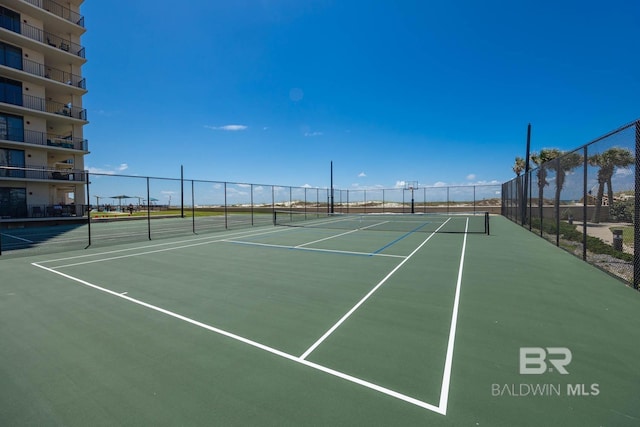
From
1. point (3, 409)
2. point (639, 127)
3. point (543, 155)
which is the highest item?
point (543, 155)

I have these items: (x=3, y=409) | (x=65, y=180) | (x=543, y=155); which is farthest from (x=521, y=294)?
(x=65, y=180)

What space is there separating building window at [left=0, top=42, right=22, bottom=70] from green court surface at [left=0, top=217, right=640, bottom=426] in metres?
29.3

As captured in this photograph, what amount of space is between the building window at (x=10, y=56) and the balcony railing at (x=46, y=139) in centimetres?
543

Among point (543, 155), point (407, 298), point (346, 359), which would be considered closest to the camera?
point (346, 359)

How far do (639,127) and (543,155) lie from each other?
1116 inches

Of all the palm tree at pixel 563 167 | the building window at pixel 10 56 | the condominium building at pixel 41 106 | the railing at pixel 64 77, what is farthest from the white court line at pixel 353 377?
the railing at pixel 64 77

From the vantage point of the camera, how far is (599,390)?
265cm

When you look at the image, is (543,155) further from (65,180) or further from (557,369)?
(65,180)

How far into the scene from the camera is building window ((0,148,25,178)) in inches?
949

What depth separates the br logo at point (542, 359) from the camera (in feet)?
A: 9.78

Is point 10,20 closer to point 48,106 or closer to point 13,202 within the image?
point 48,106

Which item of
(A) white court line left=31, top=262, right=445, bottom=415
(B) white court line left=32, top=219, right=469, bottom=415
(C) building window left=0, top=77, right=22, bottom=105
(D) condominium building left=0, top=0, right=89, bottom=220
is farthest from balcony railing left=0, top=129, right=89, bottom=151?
(A) white court line left=31, top=262, right=445, bottom=415

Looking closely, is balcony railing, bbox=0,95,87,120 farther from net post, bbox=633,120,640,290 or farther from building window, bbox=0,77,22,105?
net post, bbox=633,120,640,290

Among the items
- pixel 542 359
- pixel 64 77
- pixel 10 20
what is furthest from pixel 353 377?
pixel 64 77
